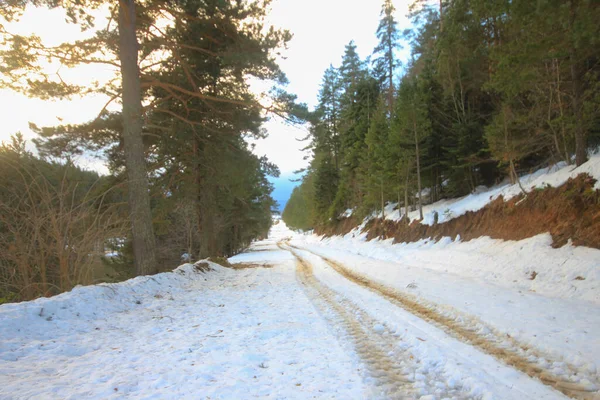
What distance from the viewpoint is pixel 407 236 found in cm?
1808

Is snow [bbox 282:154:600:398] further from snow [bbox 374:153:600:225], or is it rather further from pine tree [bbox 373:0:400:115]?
pine tree [bbox 373:0:400:115]

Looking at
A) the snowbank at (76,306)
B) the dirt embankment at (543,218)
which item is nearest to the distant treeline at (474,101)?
the dirt embankment at (543,218)

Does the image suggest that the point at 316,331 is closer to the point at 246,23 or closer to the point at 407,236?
the point at 246,23

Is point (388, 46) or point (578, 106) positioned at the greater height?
point (388, 46)

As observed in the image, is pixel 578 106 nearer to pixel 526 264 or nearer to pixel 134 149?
pixel 526 264

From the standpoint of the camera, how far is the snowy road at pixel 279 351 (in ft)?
9.47

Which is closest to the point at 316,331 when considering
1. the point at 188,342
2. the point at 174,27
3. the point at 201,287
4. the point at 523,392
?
the point at 188,342

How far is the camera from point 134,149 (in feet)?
27.1

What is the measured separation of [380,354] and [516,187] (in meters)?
11.9

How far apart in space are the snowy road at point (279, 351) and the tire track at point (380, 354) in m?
0.02

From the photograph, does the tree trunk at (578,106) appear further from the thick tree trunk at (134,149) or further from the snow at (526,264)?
the thick tree trunk at (134,149)

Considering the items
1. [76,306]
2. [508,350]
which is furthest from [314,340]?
[76,306]

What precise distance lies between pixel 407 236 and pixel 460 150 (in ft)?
18.2

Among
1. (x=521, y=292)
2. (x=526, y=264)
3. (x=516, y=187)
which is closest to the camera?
(x=521, y=292)
